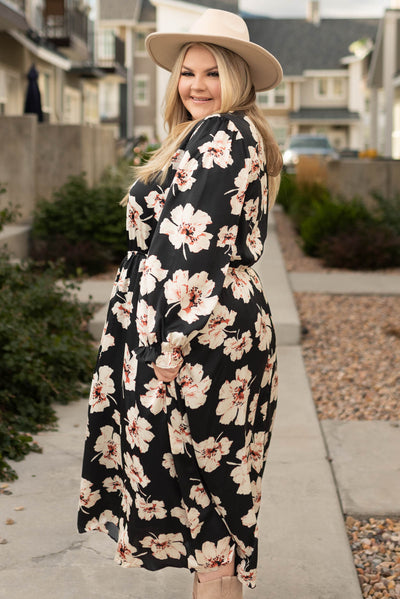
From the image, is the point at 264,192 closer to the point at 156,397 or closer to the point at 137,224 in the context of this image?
the point at 137,224

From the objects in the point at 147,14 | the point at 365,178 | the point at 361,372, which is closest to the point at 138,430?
the point at 361,372

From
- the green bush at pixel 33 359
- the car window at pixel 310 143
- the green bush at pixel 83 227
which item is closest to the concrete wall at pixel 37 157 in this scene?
the green bush at pixel 83 227

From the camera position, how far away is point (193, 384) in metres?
2.34

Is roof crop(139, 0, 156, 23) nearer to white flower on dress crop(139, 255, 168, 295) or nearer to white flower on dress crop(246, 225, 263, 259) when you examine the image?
white flower on dress crop(246, 225, 263, 259)

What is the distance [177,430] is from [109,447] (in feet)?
1.19

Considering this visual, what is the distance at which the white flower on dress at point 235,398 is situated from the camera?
2383 millimetres

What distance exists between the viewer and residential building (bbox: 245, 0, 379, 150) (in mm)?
48469

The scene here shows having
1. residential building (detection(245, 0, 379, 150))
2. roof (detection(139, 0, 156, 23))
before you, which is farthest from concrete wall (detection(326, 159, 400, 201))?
residential building (detection(245, 0, 379, 150))

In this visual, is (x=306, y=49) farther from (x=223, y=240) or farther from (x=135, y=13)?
(x=223, y=240)

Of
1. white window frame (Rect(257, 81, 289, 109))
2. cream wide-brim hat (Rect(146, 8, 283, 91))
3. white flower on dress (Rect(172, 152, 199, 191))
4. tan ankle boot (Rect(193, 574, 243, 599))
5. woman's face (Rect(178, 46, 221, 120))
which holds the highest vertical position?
white window frame (Rect(257, 81, 289, 109))

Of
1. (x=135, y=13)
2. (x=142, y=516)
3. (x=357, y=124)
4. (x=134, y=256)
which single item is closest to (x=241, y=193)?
(x=134, y=256)

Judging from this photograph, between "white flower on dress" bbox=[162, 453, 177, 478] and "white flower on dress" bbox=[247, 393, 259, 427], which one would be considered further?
"white flower on dress" bbox=[247, 393, 259, 427]

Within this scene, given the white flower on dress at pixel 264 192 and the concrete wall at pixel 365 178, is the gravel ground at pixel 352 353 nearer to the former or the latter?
the white flower on dress at pixel 264 192

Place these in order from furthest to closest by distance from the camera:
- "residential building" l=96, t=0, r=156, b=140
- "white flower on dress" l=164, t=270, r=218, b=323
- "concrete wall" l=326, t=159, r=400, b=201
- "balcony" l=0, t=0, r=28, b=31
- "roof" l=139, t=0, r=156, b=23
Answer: "roof" l=139, t=0, r=156, b=23 → "residential building" l=96, t=0, r=156, b=140 → "balcony" l=0, t=0, r=28, b=31 → "concrete wall" l=326, t=159, r=400, b=201 → "white flower on dress" l=164, t=270, r=218, b=323
